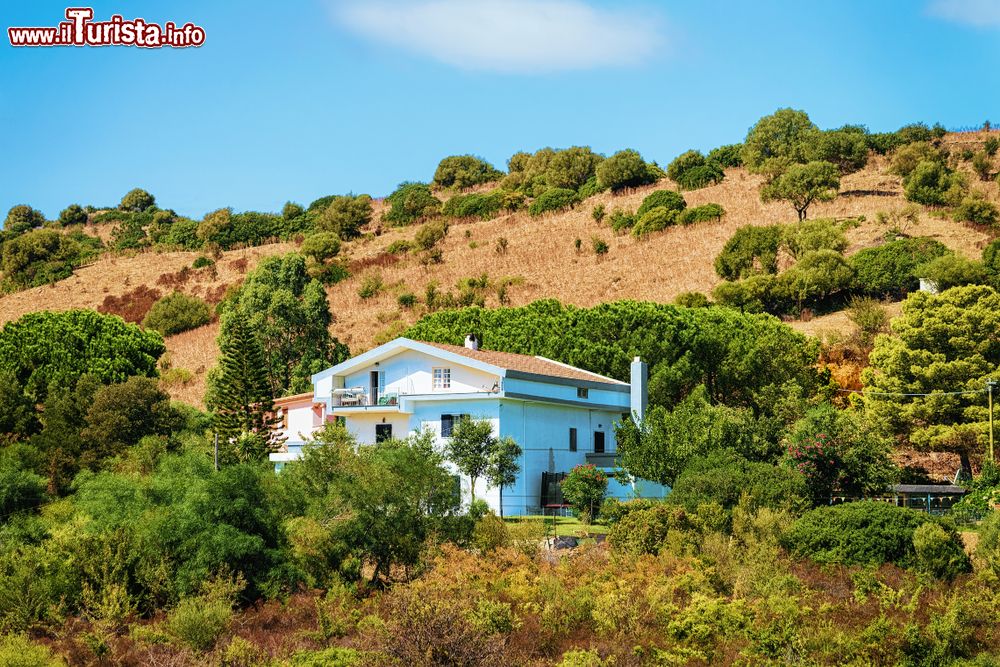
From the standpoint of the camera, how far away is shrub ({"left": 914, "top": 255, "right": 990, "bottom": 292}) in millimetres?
55781

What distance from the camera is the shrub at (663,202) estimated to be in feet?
280

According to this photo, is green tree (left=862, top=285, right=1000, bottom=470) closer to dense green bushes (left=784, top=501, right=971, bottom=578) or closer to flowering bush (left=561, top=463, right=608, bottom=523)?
flowering bush (left=561, top=463, right=608, bottom=523)

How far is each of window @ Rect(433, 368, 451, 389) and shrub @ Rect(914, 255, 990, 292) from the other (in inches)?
1088

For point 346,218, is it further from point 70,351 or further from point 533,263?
point 70,351

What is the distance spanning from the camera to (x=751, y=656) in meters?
19.9

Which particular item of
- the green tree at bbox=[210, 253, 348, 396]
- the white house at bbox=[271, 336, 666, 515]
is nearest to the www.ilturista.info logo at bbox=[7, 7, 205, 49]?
the white house at bbox=[271, 336, 666, 515]

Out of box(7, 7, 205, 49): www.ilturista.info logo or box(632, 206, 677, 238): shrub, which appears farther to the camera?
box(632, 206, 677, 238): shrub

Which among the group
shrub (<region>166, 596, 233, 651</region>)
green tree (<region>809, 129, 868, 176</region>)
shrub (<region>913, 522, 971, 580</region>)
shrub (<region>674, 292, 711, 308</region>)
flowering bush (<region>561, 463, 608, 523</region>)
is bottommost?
shrub (<region>166, 596, 233, 651</region>)

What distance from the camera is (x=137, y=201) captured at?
13125cm

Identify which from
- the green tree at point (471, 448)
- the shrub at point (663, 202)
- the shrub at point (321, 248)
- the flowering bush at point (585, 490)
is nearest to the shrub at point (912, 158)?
the shrub at point (663, 202)

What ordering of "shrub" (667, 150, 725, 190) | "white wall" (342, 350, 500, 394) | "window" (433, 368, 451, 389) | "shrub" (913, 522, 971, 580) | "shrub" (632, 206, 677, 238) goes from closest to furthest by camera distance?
"shrub" (913, 522, 971, 580) < "white wall" (342, 350, 500, 394) < "window" (433, 368, 451, 389) < "shrub" (632, 206, 677, 238) < "shrub" (667, 150, 725, 190)

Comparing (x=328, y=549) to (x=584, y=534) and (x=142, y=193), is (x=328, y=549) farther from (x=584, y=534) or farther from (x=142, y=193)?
(x=142, y=193)

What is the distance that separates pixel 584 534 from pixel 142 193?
11277 centimetres

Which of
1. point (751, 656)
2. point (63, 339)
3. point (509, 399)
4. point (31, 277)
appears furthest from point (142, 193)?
point (751, 656)
